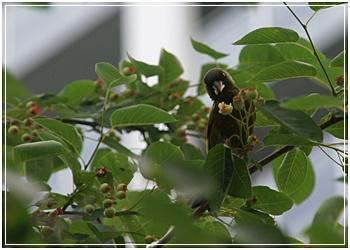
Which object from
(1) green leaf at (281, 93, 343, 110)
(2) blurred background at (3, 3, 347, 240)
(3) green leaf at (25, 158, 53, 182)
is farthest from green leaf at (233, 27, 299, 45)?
(2) blurred background at (3, 3, 347, 240)

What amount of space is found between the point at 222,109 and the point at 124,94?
65 cm

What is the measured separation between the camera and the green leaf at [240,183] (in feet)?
3.85

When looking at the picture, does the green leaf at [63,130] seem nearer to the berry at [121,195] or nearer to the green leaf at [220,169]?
the berry at [121,195]

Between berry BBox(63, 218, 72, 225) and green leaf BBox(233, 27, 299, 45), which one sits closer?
green leaf BBox(233, 27, 299, 45)

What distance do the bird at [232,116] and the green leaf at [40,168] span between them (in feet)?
1.13

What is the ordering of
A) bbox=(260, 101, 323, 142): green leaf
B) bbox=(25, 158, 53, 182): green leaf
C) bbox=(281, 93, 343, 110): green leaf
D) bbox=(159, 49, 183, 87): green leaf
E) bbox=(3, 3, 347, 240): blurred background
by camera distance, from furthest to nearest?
1. bbox=(3, 3, 347, 240): blurred background
2. bbox=(159, 49, 183, 87): green leaf
3. bbox=(25, 158, 53, 182): green leaf
4. bbox=(260, 101, 323, 142): green leaf
5. bbox=(281, 93, 343, 110): green leaf

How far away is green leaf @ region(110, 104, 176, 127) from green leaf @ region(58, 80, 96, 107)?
47 centimetres

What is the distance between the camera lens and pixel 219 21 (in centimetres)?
771

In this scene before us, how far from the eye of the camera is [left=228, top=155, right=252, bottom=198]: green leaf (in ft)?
3.85

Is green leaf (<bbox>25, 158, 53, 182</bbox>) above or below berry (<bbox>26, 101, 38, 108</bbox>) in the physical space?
below

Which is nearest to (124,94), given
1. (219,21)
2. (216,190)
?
(216,190)

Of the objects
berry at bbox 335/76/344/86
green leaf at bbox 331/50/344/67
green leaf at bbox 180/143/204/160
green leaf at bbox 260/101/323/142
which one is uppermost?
green leaf at bbox 331/50/344/67

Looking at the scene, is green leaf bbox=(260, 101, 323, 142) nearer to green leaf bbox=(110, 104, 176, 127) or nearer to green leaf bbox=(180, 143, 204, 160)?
green leaf bbox=(110, 104, 176, 127)

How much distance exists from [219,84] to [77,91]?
17.5 inches
